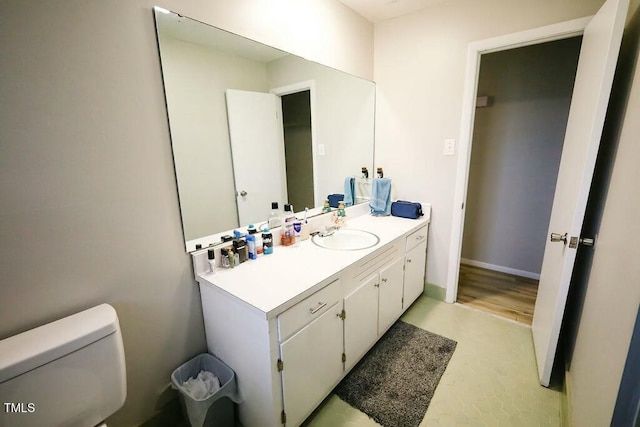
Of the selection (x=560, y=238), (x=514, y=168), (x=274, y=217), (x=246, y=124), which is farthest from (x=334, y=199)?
(x=514, y=168)

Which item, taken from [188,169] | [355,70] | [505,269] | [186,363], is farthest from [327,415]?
[505,269]

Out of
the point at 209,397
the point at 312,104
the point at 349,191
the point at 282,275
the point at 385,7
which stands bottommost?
the point at 209,397

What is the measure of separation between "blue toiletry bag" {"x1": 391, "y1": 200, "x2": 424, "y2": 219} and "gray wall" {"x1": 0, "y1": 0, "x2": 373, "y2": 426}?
63.6 inches

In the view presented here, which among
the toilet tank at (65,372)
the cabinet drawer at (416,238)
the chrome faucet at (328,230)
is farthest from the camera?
the cabinet drawer at (416,238)

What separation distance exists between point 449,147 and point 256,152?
Result: 147cm

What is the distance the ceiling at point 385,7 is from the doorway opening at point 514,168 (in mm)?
975

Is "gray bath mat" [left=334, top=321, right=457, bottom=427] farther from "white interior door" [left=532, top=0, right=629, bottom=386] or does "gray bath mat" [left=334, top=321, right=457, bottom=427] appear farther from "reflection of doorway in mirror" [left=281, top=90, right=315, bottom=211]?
"reflection of doorway in mirror" [left=281, top=90, right=315, bottom=211]

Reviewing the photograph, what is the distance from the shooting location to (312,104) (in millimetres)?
1969

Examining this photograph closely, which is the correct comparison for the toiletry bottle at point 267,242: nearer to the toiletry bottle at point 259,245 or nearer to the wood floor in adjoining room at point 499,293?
the toiletry bottle at point 259,245

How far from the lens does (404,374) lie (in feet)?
5.35

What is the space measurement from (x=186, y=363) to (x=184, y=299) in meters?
0.32

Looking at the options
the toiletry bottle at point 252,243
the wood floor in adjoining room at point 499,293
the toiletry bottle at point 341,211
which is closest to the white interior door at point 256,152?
the toiletry bottle at point 252,243

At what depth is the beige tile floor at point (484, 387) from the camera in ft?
4.50

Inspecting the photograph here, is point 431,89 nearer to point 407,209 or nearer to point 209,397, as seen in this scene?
point 407,209
